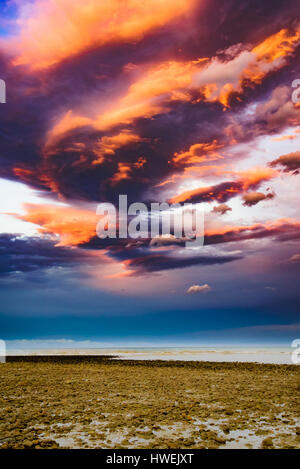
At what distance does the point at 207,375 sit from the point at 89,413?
1752cm

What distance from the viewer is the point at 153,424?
1359 cm

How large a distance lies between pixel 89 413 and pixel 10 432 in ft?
13.3

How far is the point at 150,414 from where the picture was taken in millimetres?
15320

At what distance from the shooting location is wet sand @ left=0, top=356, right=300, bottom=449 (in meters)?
11.5

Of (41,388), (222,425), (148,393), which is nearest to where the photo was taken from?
(222,425)

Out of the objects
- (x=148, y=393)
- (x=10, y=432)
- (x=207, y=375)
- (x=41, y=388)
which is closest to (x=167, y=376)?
(x=207, y=375)

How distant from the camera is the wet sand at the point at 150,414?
454 inches

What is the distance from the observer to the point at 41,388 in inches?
910

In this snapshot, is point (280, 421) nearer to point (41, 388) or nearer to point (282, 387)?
point (282, 387)

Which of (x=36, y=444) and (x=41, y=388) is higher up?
(x=36, y=444)
